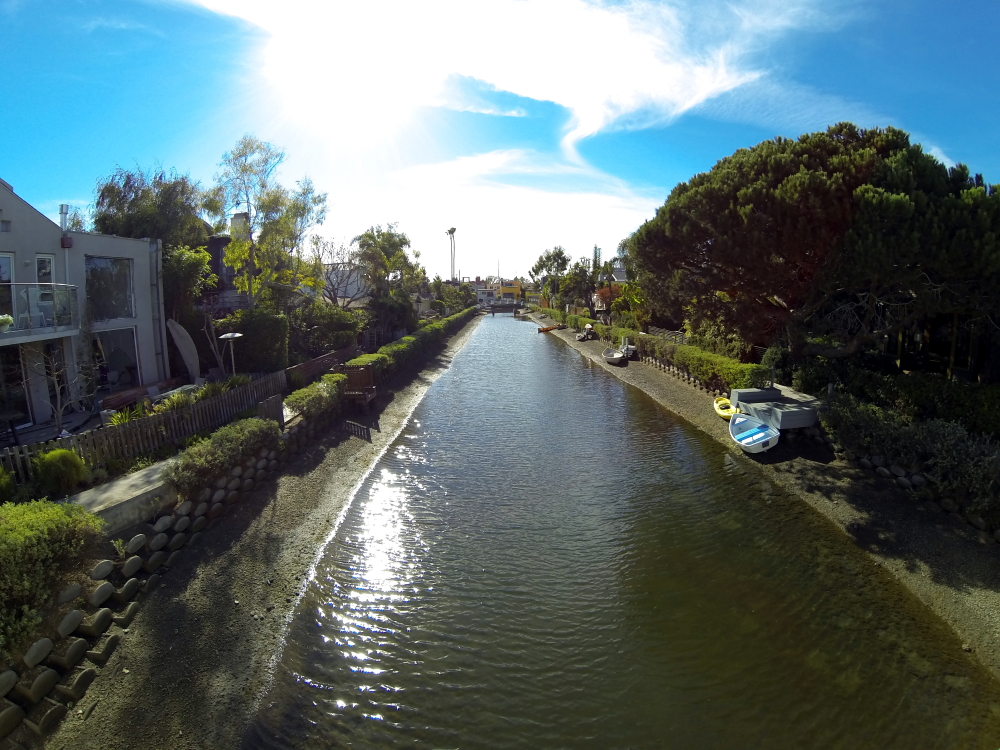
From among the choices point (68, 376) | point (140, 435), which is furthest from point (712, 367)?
point (68, 376)

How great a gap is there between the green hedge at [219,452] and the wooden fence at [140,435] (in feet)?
2.68

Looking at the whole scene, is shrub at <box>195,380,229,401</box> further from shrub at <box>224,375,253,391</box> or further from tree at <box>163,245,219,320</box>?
tree at <box>163,245,219,320</box>

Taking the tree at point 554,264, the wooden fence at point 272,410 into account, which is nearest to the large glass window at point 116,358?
the wooden fence at point 272,410

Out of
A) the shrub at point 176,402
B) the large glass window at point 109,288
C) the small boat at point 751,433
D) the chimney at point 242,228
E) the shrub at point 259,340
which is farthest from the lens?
the chimney at point 242,228

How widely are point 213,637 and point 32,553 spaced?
8.43 ft

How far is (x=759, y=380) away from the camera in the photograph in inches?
758

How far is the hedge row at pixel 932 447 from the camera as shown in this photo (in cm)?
996

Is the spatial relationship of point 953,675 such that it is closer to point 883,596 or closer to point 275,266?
point 883,596

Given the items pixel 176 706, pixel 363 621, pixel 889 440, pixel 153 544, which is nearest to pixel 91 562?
pixel 153 544

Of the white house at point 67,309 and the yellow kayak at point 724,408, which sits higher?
the white house at point 67,309

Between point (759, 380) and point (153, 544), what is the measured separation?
60.6 ft

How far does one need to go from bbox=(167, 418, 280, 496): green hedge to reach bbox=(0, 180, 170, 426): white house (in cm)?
437

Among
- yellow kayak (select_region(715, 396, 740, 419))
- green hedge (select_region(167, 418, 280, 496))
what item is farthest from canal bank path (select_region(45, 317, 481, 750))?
yellow kayak (select_region(715, 396, 740, 419))

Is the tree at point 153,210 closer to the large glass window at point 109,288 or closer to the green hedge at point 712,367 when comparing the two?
the large glass window at point 109,288
